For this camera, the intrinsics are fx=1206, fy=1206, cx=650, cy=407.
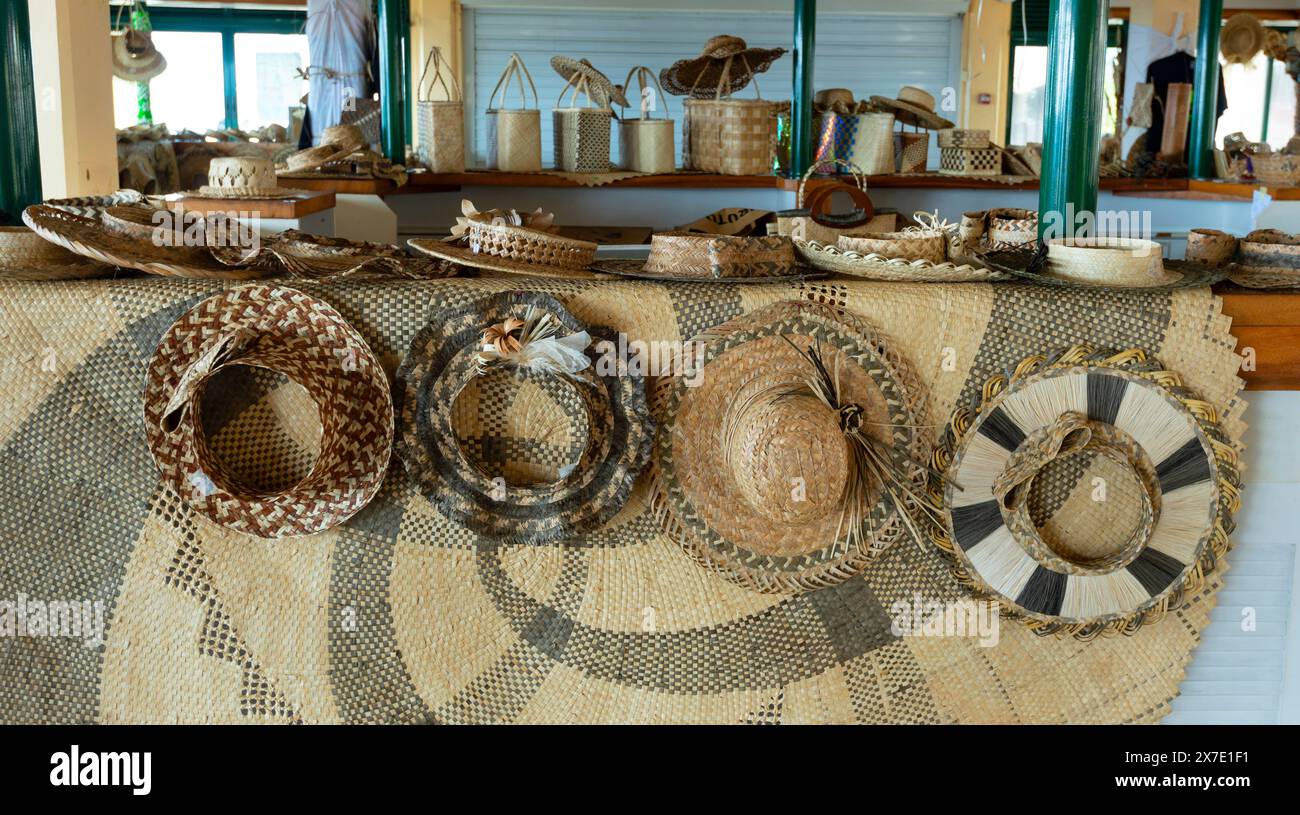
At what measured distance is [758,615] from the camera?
2.17 meters

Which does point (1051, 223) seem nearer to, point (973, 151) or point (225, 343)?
point (225, 343)

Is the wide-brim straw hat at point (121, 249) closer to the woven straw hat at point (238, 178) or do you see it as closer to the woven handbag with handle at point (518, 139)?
the woven straw hat at point (238, 178)

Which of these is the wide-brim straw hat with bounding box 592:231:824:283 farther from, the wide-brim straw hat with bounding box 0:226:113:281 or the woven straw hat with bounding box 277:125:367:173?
the woven straw hat with bounding box 277:125:367:173

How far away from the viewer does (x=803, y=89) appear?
628 centimetres

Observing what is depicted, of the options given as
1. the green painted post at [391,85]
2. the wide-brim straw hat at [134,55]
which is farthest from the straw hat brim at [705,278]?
the wide-brim straw hat at [134,55]

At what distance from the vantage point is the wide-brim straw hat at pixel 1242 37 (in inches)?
401

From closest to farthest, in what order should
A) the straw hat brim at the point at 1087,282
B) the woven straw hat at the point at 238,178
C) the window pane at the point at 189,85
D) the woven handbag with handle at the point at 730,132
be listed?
1. the straw hat brim at the point at 1087,282
2. the woven straw hat at the point at 238,178
3. the woven handbag with handle at the point at 730,132
4. the window pane at the point at 189,85

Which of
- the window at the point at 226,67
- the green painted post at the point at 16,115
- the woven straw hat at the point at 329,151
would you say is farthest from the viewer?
the window at the point at 226,67

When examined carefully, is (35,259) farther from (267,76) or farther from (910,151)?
(267,76)

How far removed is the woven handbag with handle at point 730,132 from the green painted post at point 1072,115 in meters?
3.61

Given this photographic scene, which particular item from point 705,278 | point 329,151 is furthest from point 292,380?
point 329,151

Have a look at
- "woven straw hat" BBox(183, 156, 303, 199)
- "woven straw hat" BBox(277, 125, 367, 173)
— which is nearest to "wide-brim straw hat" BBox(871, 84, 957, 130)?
"woven straw hat" BBox(277, 125, 367, 173)

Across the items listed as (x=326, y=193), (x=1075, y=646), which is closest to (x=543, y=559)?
(x=1075, y=646)

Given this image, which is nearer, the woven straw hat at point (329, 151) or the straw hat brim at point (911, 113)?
the woven straw hat at point (329, 151)
